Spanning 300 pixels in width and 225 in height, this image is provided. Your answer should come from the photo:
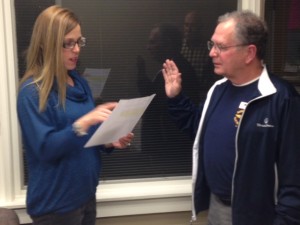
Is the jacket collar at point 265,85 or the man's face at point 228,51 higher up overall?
the man's face at point 228,51

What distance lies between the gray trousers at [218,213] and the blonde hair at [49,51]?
792mm

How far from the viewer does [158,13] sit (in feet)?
6.65

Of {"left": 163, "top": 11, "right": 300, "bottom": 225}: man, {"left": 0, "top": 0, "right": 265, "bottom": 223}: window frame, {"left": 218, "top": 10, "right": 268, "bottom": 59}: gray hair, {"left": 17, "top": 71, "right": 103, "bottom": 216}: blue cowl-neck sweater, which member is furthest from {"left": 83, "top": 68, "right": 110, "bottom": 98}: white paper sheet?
{"left": 218, "top": 10, "right": 268, "bottom": 59}: gray hair

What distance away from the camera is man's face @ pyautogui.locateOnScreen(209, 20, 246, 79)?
5.25 feet

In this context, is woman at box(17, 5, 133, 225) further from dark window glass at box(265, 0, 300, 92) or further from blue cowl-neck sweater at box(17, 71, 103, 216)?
dark window glass at box(265, 0, 300, 92)

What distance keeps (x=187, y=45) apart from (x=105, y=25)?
0.45m

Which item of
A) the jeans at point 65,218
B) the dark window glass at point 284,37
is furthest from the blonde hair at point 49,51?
the dark window glass at point 284,37

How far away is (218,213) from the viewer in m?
1.70

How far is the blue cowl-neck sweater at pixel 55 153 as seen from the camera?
137cm

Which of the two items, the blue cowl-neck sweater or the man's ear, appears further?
the man's ear

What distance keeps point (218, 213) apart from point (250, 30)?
79cm

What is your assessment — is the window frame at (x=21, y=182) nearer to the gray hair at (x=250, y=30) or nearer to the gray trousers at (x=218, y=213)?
the gray trousers at (x=218, y=213)

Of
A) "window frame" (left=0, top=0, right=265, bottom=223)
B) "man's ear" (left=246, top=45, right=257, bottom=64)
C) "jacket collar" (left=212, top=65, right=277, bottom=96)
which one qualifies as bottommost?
"window frame" (left=0, top=0, right=265, bottom=223)

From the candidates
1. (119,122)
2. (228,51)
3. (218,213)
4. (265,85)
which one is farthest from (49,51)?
(218,213)
